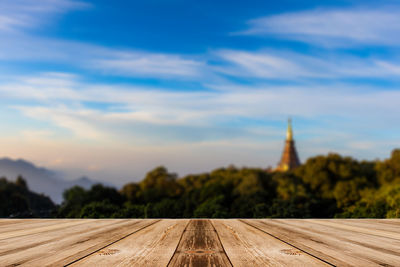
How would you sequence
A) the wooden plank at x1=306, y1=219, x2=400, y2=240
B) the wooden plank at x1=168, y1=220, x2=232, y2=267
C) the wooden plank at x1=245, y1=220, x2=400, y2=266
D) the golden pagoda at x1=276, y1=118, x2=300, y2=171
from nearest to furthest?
A: 1. the wooden plank at x1=168, y1=220, x2=232, y2=267
2. the wooden plank at x1=245, y1=220, x2=400, y2=266
3. the wooden plank at x1=306, y1=219, x2=400, y2=240
4. the golden pagoda at x1=276, y1=118, x2=300, y2=171

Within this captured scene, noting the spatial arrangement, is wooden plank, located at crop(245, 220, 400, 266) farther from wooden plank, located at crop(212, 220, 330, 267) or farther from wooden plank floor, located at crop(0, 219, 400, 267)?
wooden plank, located at crop(212, 220, 330, 267)

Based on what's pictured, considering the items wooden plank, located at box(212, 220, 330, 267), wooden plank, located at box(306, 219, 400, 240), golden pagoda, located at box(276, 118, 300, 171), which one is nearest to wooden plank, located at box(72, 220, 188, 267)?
wooden plank, located at box(212, 220, 330, 267)

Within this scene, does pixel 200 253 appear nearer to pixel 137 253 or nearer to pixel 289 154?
pixel 137 253

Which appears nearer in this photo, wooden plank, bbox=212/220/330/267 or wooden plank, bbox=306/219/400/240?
wooden plank, bbox=212/220/330/267

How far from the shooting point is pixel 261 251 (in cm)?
220

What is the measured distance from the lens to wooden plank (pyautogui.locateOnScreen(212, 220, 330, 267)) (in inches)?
74.1

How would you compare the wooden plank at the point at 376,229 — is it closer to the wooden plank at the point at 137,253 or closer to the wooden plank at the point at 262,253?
the wooden plank at the point at 262,253

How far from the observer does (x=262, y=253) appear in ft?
7.00

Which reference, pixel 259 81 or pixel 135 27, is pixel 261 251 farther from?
pixel 259 81

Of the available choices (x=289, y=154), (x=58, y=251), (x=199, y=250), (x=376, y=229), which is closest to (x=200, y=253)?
(x=199, y=250)

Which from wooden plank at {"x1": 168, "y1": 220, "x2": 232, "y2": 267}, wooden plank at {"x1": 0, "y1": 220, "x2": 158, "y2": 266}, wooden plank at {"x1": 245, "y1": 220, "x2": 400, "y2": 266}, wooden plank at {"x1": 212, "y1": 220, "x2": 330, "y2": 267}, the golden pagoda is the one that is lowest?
wooden plank at {"x1": 245, "y1": 220, "x2": 400, "y2": 266}

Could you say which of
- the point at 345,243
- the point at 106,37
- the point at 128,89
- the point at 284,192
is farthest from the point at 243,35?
the point at 345,243

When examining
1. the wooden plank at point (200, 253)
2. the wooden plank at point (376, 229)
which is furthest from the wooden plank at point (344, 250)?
the wooden plank at point (200, 253)

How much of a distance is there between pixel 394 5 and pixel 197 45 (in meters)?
11.9
